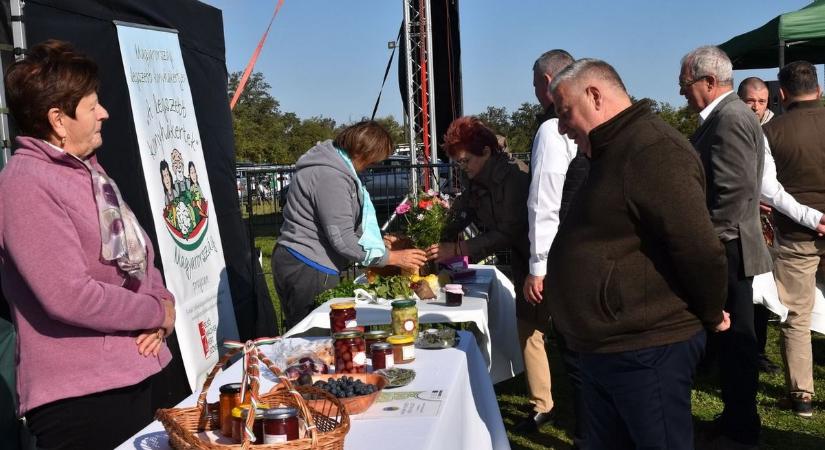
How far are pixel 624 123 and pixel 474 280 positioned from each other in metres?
2.24

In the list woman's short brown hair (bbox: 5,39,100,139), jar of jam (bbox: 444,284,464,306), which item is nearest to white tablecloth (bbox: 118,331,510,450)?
jar of jam (bbox: 444,284,464,306)

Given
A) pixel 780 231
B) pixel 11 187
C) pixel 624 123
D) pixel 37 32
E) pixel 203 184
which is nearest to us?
pixel 11 187

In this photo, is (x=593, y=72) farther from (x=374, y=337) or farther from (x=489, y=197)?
(x=489, y=197)

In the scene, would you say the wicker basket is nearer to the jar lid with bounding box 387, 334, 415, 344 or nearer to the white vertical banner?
the jar lid with bounding box 387, 334, 415, 344

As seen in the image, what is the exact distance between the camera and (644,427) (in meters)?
2.38

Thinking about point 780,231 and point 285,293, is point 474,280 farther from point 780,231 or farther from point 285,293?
point 780,231

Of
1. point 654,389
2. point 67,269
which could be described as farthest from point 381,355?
point 67,269

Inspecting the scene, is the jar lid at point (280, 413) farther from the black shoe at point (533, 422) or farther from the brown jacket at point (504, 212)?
the black shoe at point (533, 422)

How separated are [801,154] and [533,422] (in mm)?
2212

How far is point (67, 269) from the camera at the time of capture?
2.06m

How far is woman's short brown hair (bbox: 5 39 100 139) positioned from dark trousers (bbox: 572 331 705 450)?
5.61 ft

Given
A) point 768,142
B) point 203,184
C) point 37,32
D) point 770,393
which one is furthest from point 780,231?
point 37,32

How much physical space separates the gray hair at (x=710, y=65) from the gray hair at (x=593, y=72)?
131 cm

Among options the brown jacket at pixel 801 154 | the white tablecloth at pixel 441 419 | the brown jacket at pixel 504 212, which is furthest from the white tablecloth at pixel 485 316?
the brown jacket at pixel 801 154
